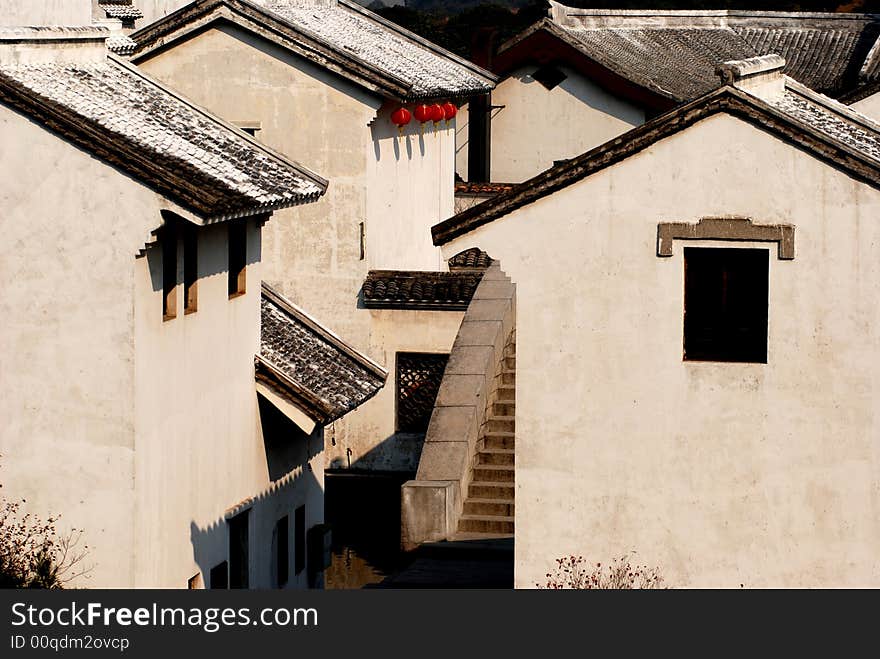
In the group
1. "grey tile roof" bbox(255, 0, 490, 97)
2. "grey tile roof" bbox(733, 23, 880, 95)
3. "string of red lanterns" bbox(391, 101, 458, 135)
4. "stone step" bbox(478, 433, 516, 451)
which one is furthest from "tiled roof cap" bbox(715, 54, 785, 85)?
"grey tile roof" bbox(733, 23, 880, 95)

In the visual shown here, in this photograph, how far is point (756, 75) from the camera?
18062 mm

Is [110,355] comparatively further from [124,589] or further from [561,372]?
[561,372]

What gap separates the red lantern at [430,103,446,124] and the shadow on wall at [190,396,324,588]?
9536 millimetres

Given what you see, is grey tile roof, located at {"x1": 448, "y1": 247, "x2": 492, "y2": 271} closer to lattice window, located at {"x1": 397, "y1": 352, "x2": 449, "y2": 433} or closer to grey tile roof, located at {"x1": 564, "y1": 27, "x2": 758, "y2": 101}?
lattice window, located at {"x1": 397, "y1": 352, "x2": 449, "y2": 433}

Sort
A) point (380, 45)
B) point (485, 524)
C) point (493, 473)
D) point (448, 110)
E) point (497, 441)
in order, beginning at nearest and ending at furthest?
point (485, 524), point (493, 473), point (497, 441), point (448, 110), point (380, 45)

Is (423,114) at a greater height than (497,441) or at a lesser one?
greater

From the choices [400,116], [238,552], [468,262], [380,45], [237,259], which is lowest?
[238,552]

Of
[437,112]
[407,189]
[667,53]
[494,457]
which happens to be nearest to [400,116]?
[437,112]

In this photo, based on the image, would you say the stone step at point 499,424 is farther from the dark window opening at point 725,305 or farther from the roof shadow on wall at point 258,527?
the dark window opening at point 725,305

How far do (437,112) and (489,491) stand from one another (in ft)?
37.5

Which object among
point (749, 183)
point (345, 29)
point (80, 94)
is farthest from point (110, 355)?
point (345, 29)

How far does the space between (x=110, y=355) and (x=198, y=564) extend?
9.07ft

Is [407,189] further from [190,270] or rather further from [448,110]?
[190,270]

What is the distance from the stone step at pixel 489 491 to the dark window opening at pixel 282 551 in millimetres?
2259
